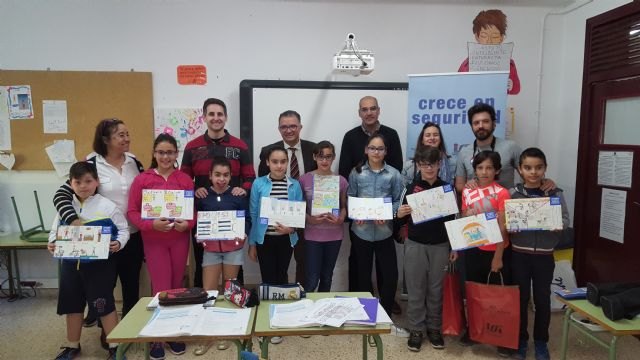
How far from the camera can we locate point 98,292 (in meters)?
2.49

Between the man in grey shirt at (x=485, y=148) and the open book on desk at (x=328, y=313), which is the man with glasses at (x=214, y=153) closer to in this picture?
the open book on desk at (x=328, y=313)

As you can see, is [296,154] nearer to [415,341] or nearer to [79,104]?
[415,341]

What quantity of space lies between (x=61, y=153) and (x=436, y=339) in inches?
151

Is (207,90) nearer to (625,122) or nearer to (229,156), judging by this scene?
(229,156)

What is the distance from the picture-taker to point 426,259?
2.78 m

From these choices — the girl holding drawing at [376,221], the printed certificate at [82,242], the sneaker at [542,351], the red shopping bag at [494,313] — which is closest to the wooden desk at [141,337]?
the printed certificate at [82,242]

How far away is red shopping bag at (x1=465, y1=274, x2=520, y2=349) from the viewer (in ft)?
8.41

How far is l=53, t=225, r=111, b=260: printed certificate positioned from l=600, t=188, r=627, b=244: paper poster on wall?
3.96m

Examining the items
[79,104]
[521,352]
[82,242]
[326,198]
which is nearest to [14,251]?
[79,104]

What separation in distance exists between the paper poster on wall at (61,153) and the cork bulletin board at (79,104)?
4 centimetres

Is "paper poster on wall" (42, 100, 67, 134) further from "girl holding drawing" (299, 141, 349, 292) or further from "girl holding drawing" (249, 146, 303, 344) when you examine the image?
"girl holding drawing" (299, 141, 349, 292)

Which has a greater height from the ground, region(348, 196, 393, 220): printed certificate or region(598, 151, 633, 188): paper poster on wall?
region(598, 151, 633, 188): paper poster on wall

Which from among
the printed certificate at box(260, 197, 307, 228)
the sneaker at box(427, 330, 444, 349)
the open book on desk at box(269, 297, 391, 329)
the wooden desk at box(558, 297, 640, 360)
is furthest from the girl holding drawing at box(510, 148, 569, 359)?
the printed certificate at box(260, 197, 307, 228)

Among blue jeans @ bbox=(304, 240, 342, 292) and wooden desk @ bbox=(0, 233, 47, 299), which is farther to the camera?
Result: wooden desk @ bbox=(0, 233, 47, 299)
